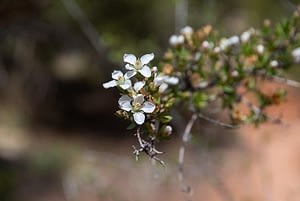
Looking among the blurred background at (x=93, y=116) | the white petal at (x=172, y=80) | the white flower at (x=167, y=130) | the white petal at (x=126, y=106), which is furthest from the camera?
the blurred background at (x=93, y=116)

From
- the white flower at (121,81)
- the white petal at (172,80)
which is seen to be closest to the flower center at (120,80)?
the white flower at (121,81)

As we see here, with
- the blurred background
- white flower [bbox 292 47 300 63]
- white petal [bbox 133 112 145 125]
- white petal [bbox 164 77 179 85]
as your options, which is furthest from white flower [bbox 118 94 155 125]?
the blurred background

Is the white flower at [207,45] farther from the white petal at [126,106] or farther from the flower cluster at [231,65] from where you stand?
the white petal at [126,106]

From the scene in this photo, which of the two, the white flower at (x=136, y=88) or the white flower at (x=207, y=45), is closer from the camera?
the white flower at (x=136, y=88)

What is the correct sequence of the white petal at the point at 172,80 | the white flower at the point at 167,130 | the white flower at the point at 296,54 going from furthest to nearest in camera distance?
the white flower at the point at 296,54
the white petal at the point at 172,80
the white flower at the point at 167,130

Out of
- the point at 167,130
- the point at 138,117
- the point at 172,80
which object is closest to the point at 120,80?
the point at 138,117

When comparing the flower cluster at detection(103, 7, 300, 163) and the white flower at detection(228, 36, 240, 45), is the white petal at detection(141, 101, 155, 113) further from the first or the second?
the white flower at detection(228, 36, 240, 45)

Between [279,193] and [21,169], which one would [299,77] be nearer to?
[279,193]
